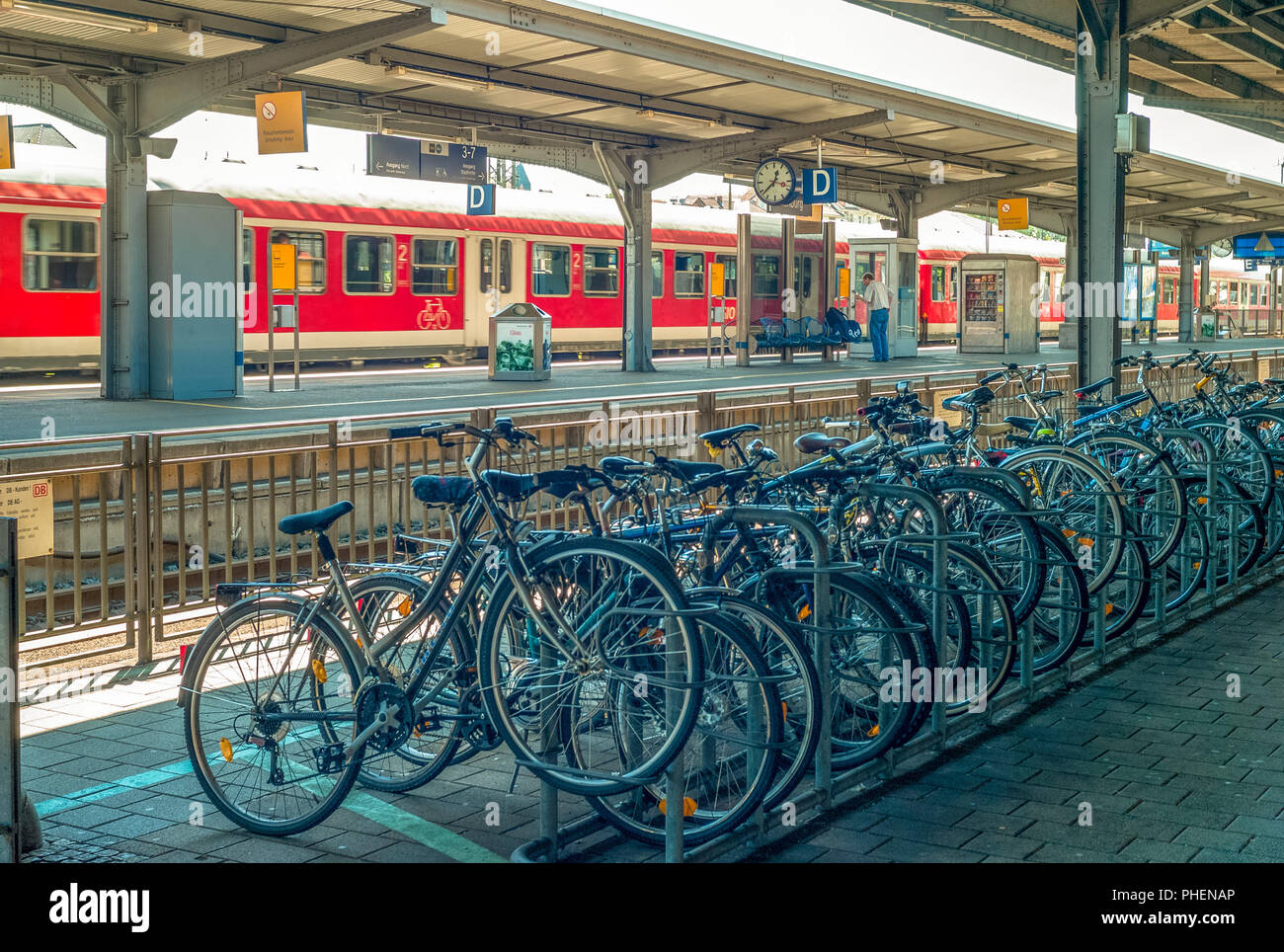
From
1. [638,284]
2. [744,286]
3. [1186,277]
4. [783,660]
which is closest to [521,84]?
A: [638,284]

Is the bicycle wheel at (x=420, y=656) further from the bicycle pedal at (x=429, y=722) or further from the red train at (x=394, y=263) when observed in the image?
the red train at (x=394, y=263)

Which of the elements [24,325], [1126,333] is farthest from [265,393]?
[1126,333]

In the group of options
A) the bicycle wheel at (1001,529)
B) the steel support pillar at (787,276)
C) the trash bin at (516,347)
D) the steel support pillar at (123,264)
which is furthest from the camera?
the steel support pillar at (787,276)

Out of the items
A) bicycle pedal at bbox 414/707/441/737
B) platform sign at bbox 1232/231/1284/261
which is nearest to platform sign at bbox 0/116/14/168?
bicycle pedal at bbox 414/707/441/737

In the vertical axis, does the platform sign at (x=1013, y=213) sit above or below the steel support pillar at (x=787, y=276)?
above

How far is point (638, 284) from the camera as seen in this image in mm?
23609

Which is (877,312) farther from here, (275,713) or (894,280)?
(275,713)

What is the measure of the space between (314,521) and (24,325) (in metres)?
16.4

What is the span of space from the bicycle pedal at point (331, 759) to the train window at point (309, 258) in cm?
1834

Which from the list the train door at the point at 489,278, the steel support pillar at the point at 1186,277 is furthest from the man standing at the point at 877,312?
the steel support pillar at the point at 1186,277

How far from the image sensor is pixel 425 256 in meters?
23.9

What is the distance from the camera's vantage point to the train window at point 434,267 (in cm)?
2369
